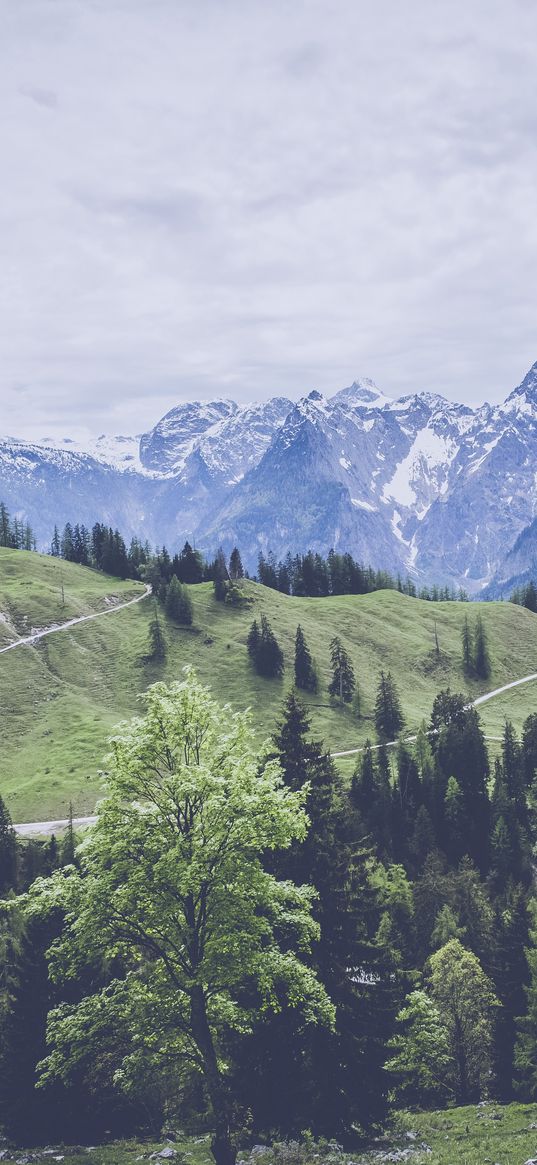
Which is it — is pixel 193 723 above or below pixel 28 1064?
above

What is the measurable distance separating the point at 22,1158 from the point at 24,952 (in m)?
11.2

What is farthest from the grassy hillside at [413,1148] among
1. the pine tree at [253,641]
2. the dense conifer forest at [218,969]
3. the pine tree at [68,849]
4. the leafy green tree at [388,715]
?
the pine tree at [253,641]

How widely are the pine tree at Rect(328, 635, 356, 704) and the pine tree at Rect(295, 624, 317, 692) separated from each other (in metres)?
4.25

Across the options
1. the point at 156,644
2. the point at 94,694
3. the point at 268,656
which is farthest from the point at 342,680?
the point at 94,694

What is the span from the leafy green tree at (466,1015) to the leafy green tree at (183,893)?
90.5ft

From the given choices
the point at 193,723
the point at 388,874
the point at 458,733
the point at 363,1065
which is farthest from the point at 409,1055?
the point at 458,733

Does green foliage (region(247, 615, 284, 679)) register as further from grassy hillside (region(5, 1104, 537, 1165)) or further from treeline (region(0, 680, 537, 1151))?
grassy hillside (region(5, 1104, 537, 1165))

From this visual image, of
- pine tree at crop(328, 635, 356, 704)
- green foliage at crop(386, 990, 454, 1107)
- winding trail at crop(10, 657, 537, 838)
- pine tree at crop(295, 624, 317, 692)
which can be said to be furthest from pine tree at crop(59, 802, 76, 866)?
pine tree at crop(328, 635, 356, 704)

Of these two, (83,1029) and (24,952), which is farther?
(24,952)

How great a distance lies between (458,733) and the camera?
116m

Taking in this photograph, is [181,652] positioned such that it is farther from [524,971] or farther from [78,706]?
[524,971]

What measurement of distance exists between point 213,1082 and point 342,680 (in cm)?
15688

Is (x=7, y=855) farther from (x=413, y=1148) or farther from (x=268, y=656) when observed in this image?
(x=268, y=656)

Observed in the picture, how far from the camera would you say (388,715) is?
163875 mm
